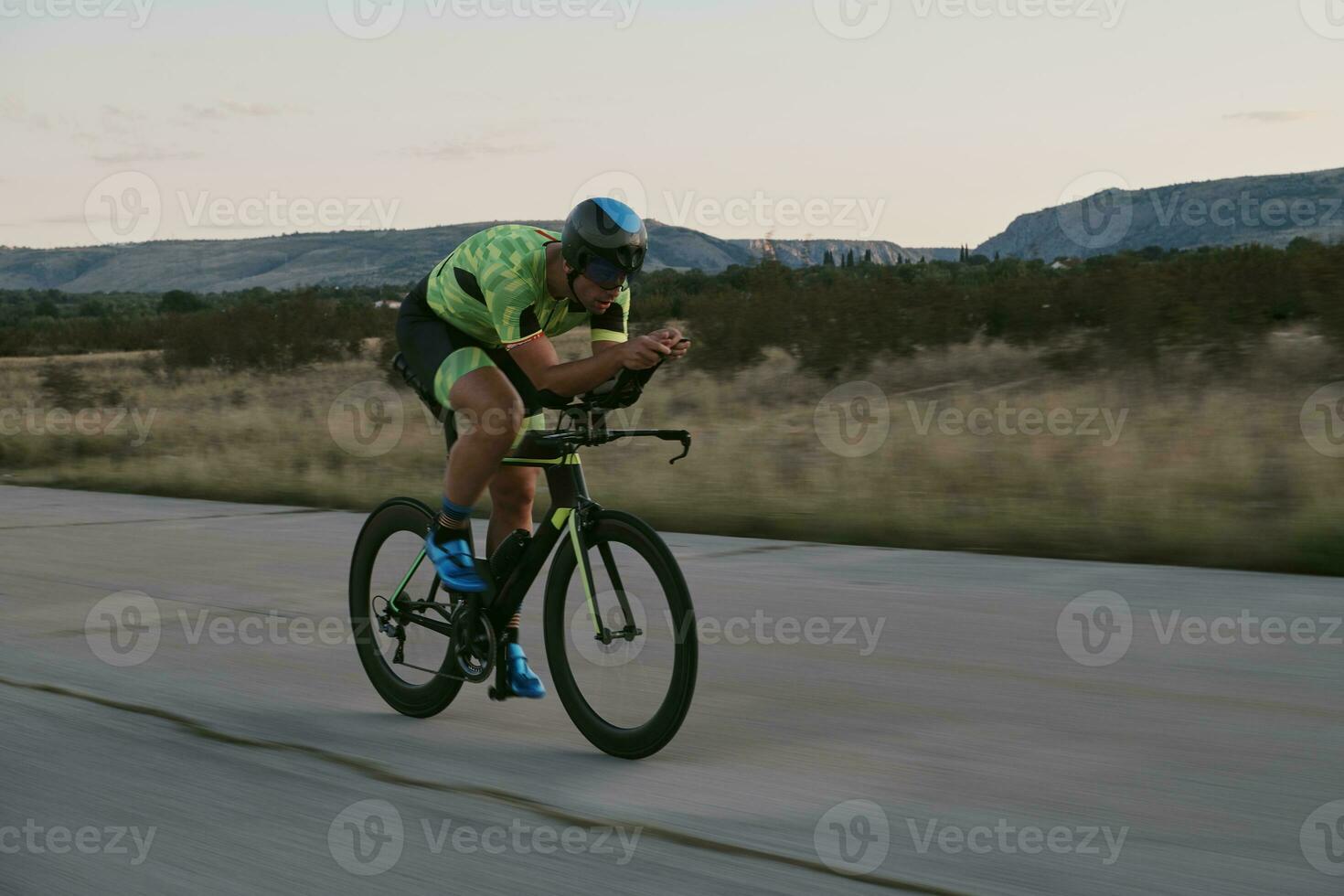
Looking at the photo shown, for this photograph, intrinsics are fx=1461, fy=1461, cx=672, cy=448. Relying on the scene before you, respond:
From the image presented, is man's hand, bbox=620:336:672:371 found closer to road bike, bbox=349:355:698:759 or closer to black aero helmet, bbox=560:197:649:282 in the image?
road bike, bbox=349:355:698:759

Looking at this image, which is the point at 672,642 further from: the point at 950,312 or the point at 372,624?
the point at 950,312

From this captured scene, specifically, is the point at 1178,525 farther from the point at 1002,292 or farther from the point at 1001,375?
the point at 1002,292

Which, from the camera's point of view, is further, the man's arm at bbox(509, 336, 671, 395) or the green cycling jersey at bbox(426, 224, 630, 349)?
the green cycling jersey at bbox(426, 224, 630, 349)

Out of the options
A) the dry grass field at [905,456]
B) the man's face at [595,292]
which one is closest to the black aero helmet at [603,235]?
the man's face at [595,292]

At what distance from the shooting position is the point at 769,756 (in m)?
4.77

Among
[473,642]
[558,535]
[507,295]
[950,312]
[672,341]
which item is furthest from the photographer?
[950,312]

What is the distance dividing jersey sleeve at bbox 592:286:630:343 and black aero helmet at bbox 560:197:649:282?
304mm

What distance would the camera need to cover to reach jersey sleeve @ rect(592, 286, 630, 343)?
4793 millimetres

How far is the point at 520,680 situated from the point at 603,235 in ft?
5.65

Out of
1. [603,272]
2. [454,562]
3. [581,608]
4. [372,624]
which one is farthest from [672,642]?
[372,624]

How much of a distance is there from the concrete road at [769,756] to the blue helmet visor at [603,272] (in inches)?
61.5

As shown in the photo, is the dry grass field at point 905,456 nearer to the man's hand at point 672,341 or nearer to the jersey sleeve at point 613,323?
the jersey sleeve at point 613,323

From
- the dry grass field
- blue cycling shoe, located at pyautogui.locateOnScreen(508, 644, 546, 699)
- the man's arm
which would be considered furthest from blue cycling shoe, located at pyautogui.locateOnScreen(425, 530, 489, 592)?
the dry grass field

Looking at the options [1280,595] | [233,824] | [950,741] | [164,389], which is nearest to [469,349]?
[233,824]
